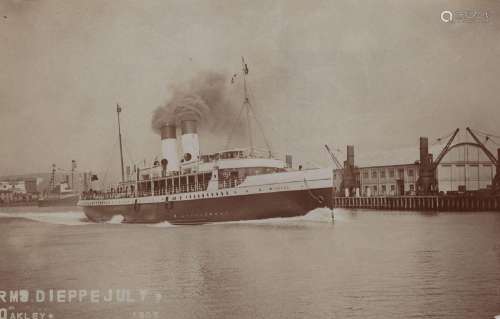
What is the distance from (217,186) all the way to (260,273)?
3186 millimetres

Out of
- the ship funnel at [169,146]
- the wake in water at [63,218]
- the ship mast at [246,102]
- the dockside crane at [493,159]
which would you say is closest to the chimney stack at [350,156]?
the ship mast at [246,102]

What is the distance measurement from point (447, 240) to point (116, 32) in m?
5.33

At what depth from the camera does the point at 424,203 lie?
1229 centimetres

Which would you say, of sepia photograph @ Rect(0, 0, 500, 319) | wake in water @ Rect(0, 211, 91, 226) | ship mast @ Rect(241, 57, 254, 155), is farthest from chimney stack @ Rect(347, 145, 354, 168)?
wake in water @ Rect(0, 211, 91, 226)

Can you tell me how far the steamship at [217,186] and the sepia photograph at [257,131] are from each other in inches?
A: 4.8

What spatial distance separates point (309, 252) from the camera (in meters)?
6.38

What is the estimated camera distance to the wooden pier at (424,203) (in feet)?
33.9

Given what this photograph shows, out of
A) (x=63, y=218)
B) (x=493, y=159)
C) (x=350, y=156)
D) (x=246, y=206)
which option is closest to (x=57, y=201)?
(x=63, y=218)

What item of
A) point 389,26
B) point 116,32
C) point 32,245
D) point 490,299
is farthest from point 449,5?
point 32,245

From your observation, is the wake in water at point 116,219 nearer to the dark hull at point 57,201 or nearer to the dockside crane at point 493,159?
the dark hull at point 57,201

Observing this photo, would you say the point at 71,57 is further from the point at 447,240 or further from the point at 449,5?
the point at 447,240

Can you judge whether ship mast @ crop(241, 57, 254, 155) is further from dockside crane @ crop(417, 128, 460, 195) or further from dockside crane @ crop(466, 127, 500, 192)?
dockside crane @ crop(466, 127, 500, 192)

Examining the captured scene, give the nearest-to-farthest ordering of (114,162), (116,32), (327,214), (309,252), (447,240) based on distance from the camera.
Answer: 1. (116,32)
2. (309,252)
3. (114,162)
4. (447,240)
5. (327,214)

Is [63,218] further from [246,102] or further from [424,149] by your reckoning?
[424,149]
